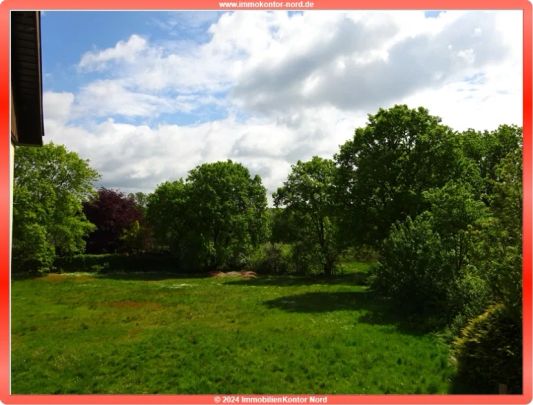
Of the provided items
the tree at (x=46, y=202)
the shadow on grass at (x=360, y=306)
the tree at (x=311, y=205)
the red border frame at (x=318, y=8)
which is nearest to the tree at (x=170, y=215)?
the tree at (x=46, y=202)

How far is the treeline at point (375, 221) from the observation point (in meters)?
13.3

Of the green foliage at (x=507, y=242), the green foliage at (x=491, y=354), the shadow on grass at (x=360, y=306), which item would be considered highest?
the green foliage at (x=507, y=242)

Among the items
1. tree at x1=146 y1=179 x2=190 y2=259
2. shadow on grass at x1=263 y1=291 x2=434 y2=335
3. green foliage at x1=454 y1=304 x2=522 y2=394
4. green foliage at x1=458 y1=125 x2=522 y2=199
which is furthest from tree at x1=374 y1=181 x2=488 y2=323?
tree at x1=146 y1=179 x2=190 y2=259

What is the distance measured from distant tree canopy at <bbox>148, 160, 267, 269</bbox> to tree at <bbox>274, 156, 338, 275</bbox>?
7.78 meters

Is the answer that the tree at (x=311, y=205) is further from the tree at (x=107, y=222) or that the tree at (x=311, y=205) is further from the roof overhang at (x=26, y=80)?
the roof overhang at (x=26, y=80)

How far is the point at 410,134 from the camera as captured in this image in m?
34.6

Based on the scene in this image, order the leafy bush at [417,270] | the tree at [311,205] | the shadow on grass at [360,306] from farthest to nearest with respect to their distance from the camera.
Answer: the tree at [311,205]
the leafy bush at [417,270]
the shadow on grass at [360,306]

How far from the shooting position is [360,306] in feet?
86.2

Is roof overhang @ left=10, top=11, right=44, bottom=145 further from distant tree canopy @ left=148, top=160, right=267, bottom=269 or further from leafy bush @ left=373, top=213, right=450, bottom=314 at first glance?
distant tree canopy @ left=148, top=160, right=267, bottom=269

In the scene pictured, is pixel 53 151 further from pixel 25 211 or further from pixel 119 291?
pixel 119 291

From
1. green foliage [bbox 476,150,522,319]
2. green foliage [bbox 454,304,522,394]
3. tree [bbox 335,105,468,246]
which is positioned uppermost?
tree [bbox 335,105,468,246]

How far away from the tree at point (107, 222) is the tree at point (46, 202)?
1348cm

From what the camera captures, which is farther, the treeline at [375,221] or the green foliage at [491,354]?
the treeline at [375,221]

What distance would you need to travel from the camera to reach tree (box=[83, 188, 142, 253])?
70.2m
